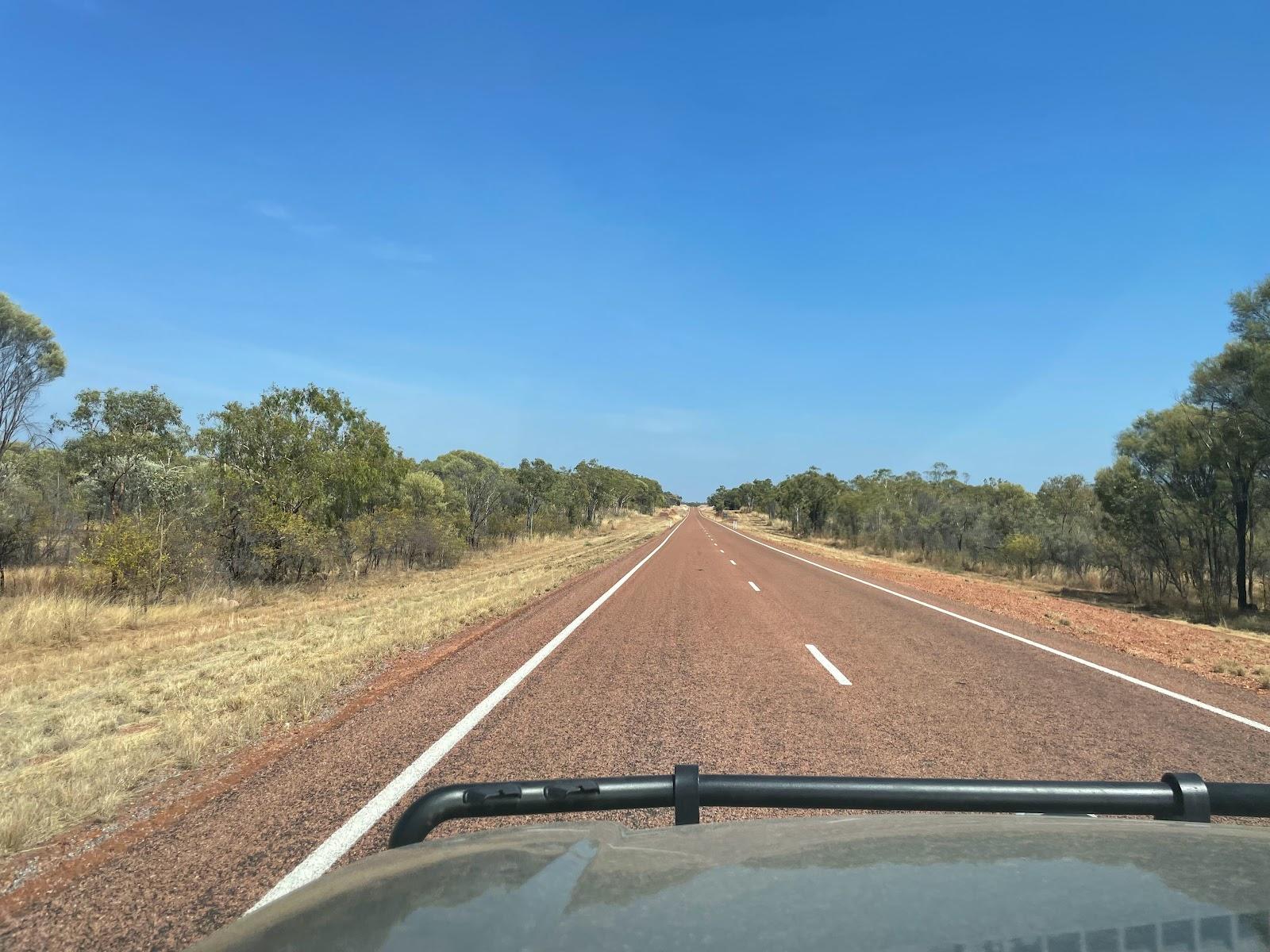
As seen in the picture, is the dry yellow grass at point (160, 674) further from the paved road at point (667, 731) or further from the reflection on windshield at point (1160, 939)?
the reflection on windshield at point (1160, 939)

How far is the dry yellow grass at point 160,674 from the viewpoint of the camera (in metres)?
5.44

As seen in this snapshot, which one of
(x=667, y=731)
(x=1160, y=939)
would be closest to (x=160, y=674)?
(x=667, y=731)

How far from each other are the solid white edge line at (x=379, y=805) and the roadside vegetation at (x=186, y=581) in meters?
1.71

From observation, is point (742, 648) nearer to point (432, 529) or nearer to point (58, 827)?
point (58, 827)

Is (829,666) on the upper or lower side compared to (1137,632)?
upper

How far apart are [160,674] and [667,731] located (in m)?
7.67

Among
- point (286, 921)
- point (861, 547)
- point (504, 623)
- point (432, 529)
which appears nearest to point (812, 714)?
point (286, 921)

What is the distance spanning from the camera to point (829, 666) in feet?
30.6

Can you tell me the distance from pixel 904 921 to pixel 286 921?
1.65 metres

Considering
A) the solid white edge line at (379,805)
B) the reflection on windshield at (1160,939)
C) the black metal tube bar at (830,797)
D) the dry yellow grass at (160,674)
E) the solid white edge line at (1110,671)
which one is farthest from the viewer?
the solid white edge line at (1110,671)

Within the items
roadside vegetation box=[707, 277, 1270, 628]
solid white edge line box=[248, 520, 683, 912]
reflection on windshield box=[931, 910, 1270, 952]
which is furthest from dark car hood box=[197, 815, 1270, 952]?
roadside vegetation box=[707, 277, 1270, 628]

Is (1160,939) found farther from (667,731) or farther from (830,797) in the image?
(667,731)

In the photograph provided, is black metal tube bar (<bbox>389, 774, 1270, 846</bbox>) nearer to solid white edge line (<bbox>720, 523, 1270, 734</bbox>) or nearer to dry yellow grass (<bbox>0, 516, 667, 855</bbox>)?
dry yellow grass (<bbox>0, 516, 667, 855</bbox>)

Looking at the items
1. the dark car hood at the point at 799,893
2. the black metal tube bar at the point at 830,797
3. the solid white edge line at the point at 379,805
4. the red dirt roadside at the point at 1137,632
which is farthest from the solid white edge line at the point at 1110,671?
the solid white edge line at the point at 379,805
